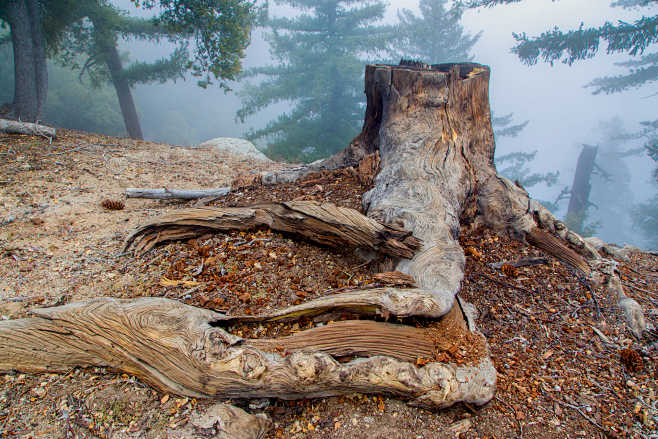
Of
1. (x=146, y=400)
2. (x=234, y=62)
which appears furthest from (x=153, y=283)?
(x=234, y=62)

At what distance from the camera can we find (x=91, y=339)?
6.31 ft

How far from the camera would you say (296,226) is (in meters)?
2.68

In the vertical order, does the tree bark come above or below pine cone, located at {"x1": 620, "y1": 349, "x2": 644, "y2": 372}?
above

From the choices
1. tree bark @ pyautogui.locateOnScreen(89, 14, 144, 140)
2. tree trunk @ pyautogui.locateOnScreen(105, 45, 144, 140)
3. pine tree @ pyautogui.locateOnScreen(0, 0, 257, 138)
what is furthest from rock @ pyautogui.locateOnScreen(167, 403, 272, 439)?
tree trunk @ pyautogui.locateOnScreen(105, 45, 144, 140)

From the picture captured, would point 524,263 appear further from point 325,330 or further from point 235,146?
point 235,146

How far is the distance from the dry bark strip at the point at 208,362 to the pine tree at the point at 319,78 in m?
14.4

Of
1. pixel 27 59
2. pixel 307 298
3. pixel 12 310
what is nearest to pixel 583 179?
pixel 307 298

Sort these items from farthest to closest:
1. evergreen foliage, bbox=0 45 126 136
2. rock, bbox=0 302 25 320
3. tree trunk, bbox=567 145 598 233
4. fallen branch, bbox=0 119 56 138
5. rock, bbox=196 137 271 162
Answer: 1. evergreen foliage, bbox=0 45 126 136
2. tree trunk, bbox=567 145 598 233
3. rock, bbox=196 137 271 162
4. fallen branch, bbox=0 119 56 138
5. rock, bbox=0 302 25 320

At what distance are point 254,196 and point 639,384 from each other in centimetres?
338

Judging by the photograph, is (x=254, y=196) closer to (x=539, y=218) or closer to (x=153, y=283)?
(x=153, y=283)

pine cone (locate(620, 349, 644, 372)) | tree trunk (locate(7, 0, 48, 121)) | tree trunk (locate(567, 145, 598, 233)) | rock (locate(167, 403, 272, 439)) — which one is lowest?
tree trunk (locate(567, 145, 598, 233))

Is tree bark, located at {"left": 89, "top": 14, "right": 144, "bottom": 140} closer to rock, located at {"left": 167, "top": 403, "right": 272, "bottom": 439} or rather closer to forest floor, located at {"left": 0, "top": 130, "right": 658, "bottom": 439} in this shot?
forest floor, located at {"left": 0, "top": 130, "right": 658, "bottom": 439}

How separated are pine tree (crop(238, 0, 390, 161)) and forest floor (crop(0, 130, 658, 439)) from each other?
42.3 feet

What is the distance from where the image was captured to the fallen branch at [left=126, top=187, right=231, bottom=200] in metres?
4.20
